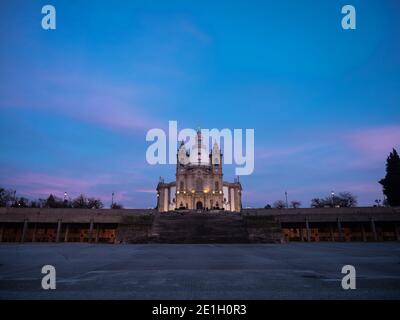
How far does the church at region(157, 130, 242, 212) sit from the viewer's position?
269ft

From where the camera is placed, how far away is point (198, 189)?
83.6 m

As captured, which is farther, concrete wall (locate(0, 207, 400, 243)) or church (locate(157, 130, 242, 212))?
church (locate(157, 130, 242, 212))

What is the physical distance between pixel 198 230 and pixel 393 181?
1976 inches

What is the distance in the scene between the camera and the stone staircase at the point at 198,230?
34.3 metres

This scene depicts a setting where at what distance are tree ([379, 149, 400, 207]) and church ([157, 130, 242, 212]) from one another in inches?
1615

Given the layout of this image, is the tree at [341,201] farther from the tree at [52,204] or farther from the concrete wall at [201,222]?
A: the tree at [52,204]

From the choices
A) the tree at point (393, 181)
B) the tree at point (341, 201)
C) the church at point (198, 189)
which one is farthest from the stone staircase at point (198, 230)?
the tree at point (341, 201)

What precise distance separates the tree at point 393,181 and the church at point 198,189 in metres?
41.0

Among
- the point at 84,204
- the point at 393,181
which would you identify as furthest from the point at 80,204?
the point at 393,181

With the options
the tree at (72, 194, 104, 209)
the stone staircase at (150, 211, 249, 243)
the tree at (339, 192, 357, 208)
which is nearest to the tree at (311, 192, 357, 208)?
the tree at (339, 192, 357, 208)

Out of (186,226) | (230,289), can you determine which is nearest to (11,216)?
(186,226)

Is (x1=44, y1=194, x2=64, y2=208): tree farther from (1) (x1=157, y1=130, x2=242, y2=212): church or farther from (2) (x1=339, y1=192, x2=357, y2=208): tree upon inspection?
(2) (x1=339, y1=192, x2=357, y2=208): tree

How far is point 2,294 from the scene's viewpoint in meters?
6.61

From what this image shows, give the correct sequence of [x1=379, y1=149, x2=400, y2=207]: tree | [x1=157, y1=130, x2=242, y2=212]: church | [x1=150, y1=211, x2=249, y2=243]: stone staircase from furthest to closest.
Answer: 1. [x1=157, y1=130, x2=242, y2=212]: church
2. [x1=379, y1=149, x2=400, y2=207]: tree
3. [x1=150, y1=211, x2=249, y2=243]: stone staircase
